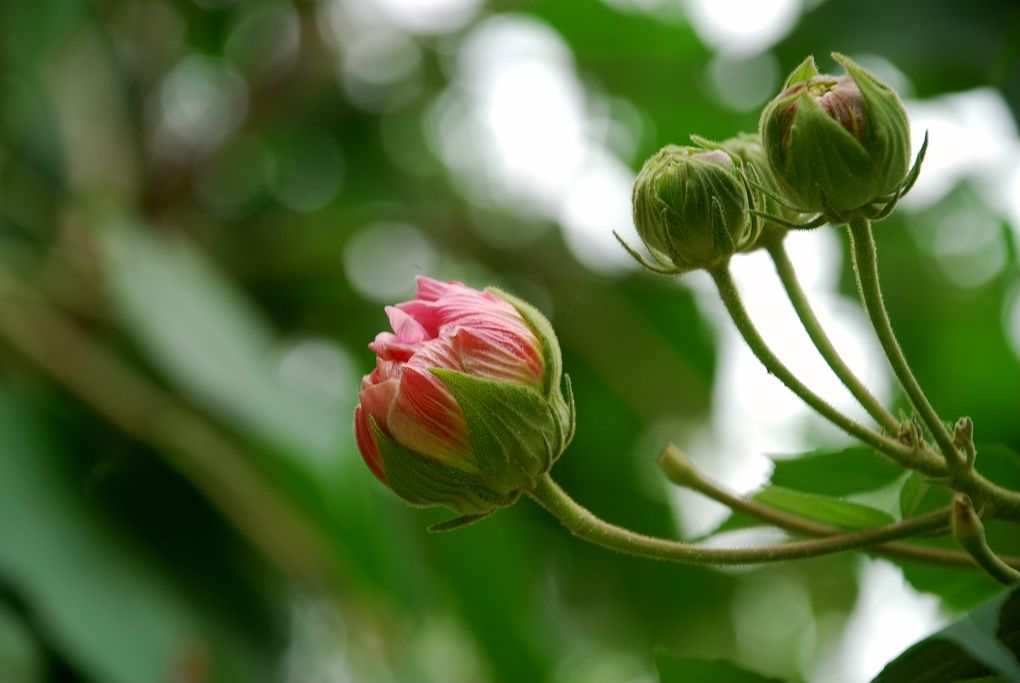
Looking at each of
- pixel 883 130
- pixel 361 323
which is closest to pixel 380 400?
pixel 883 130

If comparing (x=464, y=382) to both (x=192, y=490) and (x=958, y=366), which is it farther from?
(x=958, y=366)

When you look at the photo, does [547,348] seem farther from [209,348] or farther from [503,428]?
[209,348]

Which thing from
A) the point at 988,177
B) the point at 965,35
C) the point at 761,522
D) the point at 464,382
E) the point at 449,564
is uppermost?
Result: the point at 464,382

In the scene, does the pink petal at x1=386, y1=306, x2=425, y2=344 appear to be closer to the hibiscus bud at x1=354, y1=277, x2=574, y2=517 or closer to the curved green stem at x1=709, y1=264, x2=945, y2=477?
the hibiscus bud at x1=354, y1=277, x2=574, y2=517

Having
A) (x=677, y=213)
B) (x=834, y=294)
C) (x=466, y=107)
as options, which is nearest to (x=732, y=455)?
(x=834, y=294)

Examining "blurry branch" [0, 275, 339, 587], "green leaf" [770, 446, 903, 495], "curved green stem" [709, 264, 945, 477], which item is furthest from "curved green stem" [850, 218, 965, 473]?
"blurry branch" [0, 275, 339, 587]

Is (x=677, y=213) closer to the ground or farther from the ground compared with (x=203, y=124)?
farther from the ground

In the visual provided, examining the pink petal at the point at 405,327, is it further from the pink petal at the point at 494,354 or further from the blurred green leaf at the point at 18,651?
the blurred green leaf at the point at 18,651
